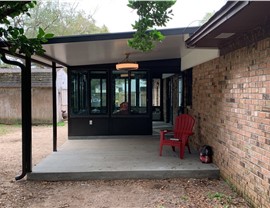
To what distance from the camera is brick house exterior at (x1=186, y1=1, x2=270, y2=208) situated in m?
3.28

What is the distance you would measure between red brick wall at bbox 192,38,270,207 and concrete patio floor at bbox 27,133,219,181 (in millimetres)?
546

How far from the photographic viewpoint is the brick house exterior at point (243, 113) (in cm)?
328

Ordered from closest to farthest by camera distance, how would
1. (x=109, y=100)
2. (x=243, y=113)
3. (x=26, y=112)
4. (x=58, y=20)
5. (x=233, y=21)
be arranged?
(x=233, y=21) < (x=243, y=113) < (x=26, y=112) < (x=109, y=100) < (x=58, y=20)

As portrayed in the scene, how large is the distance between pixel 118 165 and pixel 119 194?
3.45 ft

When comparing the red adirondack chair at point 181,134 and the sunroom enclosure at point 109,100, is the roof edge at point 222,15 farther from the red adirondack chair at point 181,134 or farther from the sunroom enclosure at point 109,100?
the sunroom enclosure at point 109,100

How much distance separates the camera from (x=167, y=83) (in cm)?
1161

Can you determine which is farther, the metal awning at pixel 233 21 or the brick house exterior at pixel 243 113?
the brick house exterior at pixel 243 113

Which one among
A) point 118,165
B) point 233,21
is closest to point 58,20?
point 118,165

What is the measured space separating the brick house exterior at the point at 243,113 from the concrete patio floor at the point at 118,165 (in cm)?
54

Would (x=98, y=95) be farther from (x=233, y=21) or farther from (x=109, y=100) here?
(x=233, y=21)

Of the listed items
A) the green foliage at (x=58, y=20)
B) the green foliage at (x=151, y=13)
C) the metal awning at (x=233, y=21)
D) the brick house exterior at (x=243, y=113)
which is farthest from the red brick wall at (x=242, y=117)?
the green foliage at (x=58, y=20)

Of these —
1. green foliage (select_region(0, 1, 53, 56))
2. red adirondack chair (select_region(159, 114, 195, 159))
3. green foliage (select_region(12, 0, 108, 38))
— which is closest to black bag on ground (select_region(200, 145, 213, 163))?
red adirondack chair (select_region(159, 114, 195, 159))

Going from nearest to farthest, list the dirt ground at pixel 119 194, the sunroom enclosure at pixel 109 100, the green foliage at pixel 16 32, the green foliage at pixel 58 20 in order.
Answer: the green foliage at pixel 16 32
the dirt ground at pixel 119 194
the sunroom enclosure at pixel 109 100
the green foliage at pixel 58 20

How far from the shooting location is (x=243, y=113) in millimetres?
3889
